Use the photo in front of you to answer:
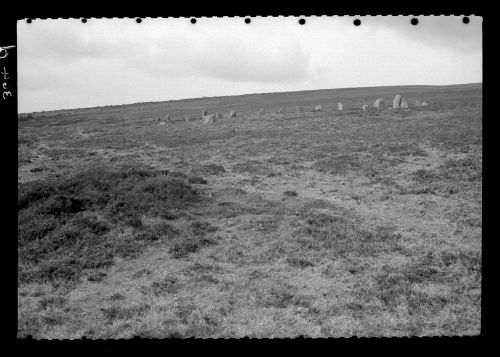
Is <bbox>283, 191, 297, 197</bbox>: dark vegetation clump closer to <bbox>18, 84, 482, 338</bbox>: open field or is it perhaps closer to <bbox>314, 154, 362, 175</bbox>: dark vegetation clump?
<bbox>18, 84, 482, 338</bbox>: open field

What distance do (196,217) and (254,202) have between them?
2.99 meters

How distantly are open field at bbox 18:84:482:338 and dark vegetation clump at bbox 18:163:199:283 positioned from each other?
0.05 m

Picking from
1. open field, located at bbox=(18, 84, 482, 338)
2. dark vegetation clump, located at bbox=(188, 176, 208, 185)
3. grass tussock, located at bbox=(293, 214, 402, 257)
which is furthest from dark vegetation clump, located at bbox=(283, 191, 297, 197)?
dark vegetation clump, located at bbox=(188, 176, 208, 185)

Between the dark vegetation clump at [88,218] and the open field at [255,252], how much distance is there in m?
0.05

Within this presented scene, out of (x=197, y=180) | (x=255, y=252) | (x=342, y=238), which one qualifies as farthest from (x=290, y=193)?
(x=255, y=252)

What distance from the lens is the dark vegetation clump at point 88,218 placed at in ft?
34.3

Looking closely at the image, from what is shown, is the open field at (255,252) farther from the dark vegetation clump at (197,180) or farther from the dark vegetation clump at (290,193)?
the dark vegetation clump at (290,193)

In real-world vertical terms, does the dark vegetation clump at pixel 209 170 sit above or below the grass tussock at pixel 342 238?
above

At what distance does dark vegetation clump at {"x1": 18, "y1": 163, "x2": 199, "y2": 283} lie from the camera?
10469 millimetres

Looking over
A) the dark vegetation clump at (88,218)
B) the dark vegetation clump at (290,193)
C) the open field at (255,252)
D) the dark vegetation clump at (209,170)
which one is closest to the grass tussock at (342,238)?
the open field at (255,252)

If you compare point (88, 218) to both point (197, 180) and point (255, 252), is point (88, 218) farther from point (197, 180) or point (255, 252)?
point (197, 180)

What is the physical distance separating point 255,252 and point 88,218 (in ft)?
20.8

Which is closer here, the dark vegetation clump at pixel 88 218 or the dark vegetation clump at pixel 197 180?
the dark vegetation clump at pixel 88 218
